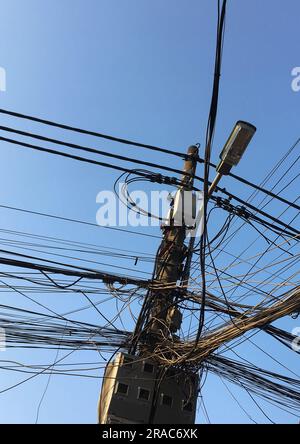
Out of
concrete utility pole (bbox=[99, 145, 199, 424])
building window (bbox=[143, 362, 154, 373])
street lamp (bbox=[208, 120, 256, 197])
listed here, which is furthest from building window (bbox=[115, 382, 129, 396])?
street lamp (bbox=[208, 120, 256, 197])

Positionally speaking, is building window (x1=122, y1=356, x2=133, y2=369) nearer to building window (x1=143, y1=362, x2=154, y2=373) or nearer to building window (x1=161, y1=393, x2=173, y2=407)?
building window (x1=143, y1=362, x2=154, y2=373)

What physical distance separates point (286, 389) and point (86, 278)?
7.87 feet

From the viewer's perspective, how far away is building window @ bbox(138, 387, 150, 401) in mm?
4152

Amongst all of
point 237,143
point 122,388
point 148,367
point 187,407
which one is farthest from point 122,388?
point 237,143

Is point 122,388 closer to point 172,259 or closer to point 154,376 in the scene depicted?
point 154,376

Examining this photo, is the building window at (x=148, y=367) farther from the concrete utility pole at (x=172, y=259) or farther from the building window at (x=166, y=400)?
the concrete utility pole at (x=172, y=259)

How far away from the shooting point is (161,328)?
16.2 ft

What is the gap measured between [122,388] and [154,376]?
0.36 m
